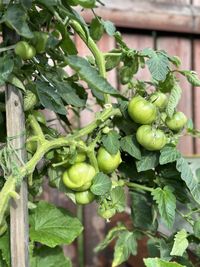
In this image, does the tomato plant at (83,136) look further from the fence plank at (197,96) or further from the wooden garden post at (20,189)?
the fence plank at (197,96)

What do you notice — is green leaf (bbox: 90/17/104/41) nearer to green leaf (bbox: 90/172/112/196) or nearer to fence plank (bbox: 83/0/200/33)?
green leaf (bbox: 90/172/112/196)

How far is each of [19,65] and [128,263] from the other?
3.67ft

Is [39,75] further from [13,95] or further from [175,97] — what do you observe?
[175,97]

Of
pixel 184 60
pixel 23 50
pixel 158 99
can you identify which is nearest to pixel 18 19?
pixel 23 50

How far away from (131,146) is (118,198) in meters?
0.09

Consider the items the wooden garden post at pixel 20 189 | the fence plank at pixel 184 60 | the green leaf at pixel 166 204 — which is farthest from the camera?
the fence plank at pixel 184 60

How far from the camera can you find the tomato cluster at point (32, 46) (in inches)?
22.0

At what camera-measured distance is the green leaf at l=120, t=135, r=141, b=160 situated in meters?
0.74

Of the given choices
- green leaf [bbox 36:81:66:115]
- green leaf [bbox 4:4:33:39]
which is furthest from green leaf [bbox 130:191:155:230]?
green leaf [bbox 4:4:33:39]

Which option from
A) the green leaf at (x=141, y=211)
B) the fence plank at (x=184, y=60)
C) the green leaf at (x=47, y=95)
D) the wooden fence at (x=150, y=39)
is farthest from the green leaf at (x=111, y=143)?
the fence plank at (x=184, y=60)

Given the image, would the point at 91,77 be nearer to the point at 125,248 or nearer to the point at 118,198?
the point at 118,198

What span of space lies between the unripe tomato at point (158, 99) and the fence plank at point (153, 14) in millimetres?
783

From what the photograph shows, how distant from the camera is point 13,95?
0.62 m

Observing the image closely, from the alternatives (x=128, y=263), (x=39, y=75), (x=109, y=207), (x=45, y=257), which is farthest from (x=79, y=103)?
(x=128, y=263)
